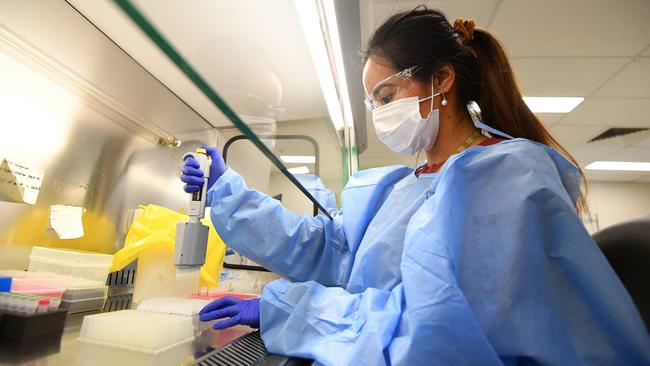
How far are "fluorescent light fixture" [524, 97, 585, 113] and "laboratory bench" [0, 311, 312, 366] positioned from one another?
10.3 ft

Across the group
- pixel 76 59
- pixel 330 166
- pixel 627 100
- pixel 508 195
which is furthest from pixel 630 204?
pixel 76 59

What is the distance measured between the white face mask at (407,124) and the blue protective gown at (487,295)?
0.29 metres

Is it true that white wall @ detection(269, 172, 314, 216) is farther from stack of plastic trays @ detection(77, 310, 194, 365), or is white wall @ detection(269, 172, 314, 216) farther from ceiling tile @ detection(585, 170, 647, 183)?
ceiling tile @ detection(585, 170, 647, 183)

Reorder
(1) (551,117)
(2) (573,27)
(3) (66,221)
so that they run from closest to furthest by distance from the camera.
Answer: (3) (66,221) < (2) (573,27) < (1) (551,117)

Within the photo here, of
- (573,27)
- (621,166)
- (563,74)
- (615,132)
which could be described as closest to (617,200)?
(621,166)

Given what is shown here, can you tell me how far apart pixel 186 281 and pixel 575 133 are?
14.1 ft

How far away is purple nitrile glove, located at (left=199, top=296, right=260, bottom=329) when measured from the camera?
0.60m

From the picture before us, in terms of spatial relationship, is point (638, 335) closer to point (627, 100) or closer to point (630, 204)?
point (627, 100)

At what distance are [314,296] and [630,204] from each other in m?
6.74

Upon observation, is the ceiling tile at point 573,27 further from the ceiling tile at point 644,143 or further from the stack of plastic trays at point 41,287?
the stack of plastic trays at point 41,287

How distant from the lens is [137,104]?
114 centimetres

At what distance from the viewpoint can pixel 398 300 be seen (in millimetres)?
533

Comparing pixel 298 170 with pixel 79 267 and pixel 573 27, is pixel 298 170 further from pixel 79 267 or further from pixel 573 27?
pixel 573 27

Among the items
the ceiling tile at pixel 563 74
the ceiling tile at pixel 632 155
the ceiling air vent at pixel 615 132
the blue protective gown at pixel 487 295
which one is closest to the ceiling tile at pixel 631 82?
the ceiling tile at pixel 563 74
